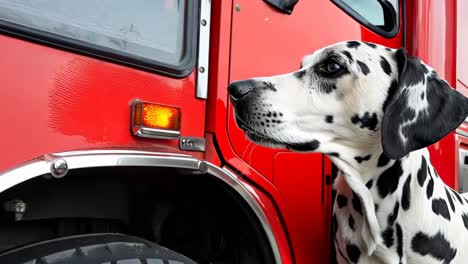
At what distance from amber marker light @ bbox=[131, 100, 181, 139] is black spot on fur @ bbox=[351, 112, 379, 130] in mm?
684

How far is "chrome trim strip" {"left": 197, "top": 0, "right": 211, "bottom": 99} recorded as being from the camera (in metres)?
1.62

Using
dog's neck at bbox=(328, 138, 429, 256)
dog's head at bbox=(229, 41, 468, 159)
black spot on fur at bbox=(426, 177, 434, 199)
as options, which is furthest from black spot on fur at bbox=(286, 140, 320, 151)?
black spot on fur at bbox=(426, 177, 434, 199)

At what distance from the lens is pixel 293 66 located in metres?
2.05

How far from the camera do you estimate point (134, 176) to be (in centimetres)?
162

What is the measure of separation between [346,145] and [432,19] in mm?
1489

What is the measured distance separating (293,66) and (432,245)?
952 mm

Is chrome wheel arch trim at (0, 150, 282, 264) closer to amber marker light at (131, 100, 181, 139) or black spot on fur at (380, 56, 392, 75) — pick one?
amber marker light at (131, 100, 181, 139)

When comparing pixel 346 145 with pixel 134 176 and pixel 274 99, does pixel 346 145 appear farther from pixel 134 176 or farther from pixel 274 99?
pixel 134 176

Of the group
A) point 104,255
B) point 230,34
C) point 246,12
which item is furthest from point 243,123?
point 104,255

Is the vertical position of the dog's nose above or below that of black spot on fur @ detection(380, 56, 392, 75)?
below

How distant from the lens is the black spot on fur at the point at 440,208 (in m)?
1.95

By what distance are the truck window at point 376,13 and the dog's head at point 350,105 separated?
0.61m

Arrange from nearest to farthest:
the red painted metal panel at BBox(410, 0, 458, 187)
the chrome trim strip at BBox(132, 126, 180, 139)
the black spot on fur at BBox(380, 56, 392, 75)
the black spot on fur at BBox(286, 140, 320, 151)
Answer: the chrome trim strip at BBox(132, 126, 180, 139)
the black spot on fur at BBox(286, 140, 320, 151)
the black spot on fur at BBox(380, 56, 392, 75)
the red painted metal panel at BBox(410, 0, 458, 187)

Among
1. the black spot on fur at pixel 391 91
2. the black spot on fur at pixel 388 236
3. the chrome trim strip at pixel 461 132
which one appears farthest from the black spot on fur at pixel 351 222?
the chrome trim strip at pixel 461 132
